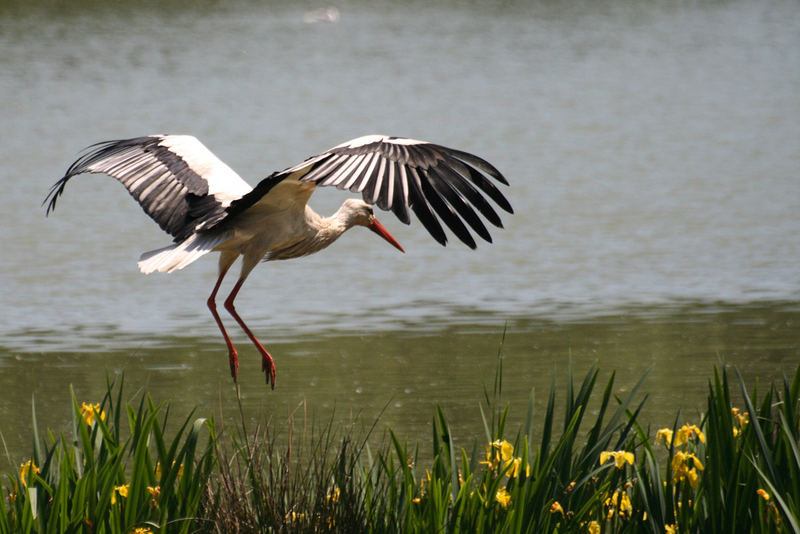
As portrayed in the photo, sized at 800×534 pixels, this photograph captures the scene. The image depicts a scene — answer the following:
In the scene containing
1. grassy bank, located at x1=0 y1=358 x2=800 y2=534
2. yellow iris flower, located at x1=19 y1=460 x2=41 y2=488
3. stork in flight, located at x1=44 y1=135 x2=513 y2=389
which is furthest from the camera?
stork in flight, located at x1=44 y1=135 x2=513 y2=389

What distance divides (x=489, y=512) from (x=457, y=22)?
81.1ft

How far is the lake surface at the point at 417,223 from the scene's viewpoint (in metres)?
8.73

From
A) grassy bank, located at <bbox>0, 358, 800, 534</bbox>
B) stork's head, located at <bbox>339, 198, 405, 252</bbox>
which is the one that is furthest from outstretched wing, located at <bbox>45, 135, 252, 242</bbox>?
grassy bank, located at <bbox>0, 358, 800, 534</bbox>

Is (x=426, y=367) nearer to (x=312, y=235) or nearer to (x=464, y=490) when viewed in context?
(x=312, y=235)

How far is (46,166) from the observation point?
1730 cm

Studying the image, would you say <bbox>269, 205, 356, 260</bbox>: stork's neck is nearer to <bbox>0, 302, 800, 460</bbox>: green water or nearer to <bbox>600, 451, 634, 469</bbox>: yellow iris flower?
<bbox>0, 302, 800, 460</bbox>: green water

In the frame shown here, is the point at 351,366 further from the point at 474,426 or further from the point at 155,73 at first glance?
the point at 155,73

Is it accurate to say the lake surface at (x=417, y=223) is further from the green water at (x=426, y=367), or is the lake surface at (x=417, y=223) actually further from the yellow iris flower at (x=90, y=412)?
the yellow iris flower at (x=90, y=412)

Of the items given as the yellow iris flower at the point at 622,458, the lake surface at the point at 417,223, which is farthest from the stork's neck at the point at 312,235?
the yellow iris flower at the point at 622,458

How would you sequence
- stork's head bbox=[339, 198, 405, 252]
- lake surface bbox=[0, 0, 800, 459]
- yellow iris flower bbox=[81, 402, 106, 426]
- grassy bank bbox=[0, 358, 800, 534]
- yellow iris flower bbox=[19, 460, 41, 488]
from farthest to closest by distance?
lake surface bbox=[0, 0, 800, 459] < stork's head bbox=[339, 198, 405, 252] < yellow iris flower bbox=[81, 402, 106, 426] < yellow iris flower bbox=[19, 460, 41, 488] < grassy bank bbox=[0, 358, 800, 534]

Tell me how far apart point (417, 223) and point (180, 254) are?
29.2 ft

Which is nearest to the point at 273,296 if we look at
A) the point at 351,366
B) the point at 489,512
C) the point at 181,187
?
the point at 351,366

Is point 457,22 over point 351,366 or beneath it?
over

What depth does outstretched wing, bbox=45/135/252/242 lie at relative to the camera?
19.0 ft
